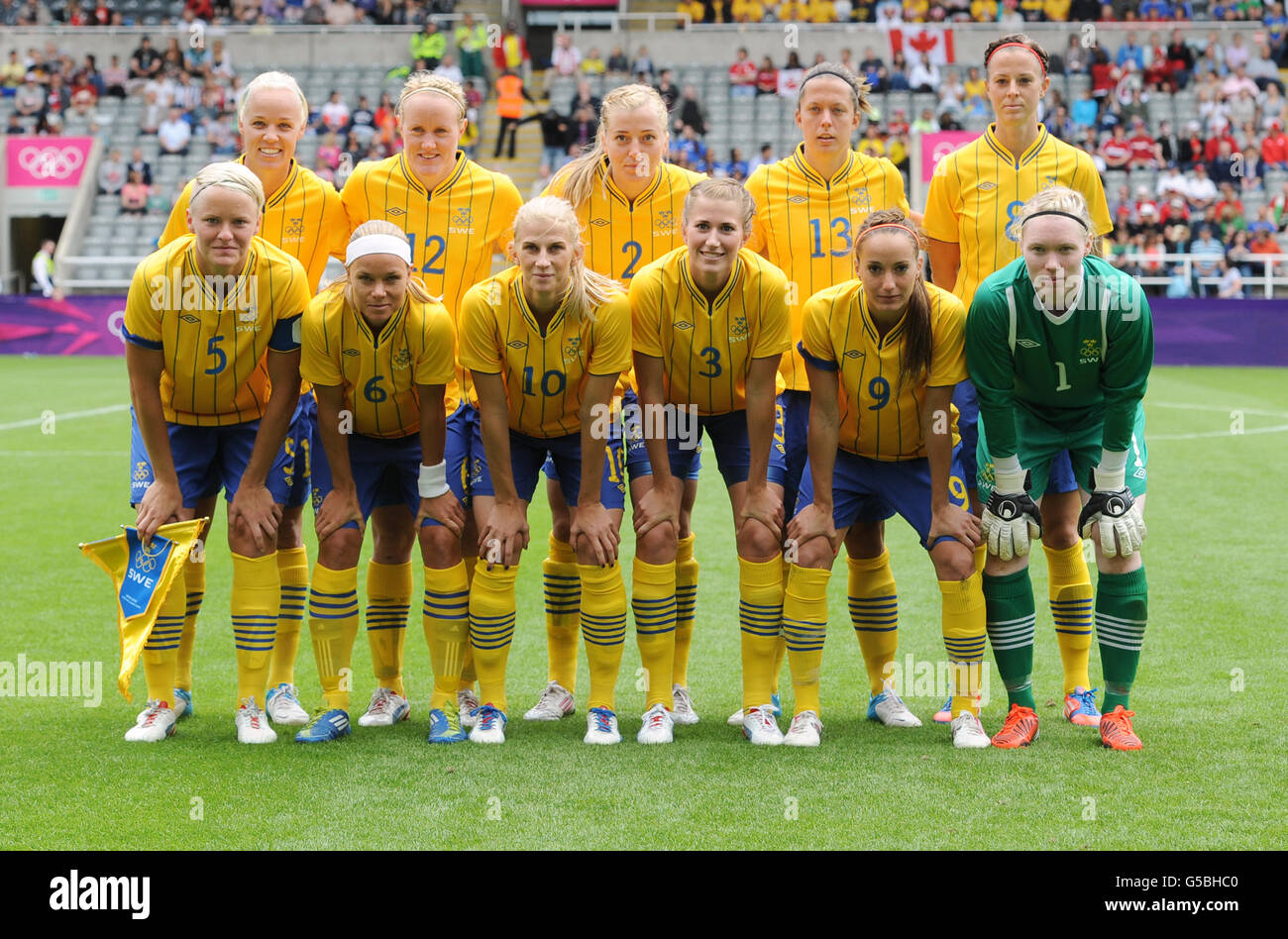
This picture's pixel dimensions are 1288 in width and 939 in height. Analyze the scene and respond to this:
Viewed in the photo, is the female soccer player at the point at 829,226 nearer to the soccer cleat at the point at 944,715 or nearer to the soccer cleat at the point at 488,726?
the soccer cleat at the point at 944,715

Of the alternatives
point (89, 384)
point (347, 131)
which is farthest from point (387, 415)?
point (347, 131)

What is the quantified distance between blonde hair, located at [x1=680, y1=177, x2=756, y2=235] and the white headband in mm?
944

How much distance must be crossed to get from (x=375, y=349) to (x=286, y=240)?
0.79m

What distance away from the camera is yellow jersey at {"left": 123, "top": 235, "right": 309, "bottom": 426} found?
15.5 ft

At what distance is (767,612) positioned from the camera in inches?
190

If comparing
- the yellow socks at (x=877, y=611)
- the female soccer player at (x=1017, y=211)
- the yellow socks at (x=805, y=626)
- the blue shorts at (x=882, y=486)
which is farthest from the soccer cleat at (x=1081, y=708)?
the yellow socks at (x=805, y=626)

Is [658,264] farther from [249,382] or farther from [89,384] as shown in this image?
[89,384]

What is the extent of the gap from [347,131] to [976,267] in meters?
21.6

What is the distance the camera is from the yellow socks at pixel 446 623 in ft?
15.9

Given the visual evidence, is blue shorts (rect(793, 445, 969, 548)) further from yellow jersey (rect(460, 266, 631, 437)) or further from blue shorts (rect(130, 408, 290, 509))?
blue shorts (rect(130, 408, 290, 509))

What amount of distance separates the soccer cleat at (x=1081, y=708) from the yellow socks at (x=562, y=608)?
1.79m

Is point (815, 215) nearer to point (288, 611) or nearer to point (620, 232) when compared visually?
point (620, 232)

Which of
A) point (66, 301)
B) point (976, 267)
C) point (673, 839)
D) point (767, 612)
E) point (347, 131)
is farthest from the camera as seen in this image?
point (347, 131)

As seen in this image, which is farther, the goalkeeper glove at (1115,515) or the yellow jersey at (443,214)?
the yellow jersey at (443,214)
